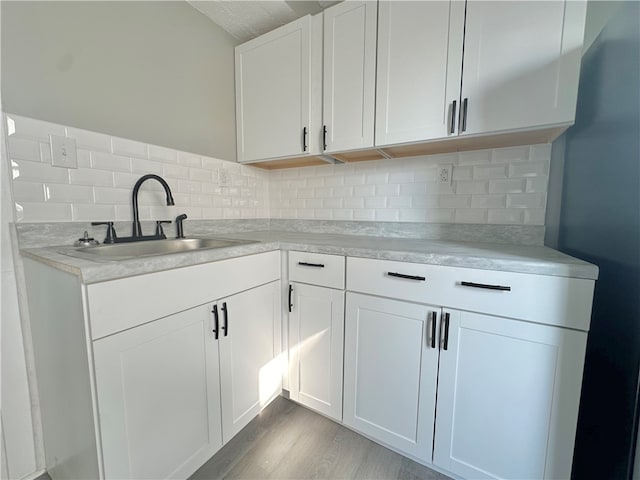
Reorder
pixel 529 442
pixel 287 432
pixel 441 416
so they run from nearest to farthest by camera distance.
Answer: pixel 529 442 → pixel 441 416 → pixel 287 432

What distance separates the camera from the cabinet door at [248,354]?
3.79 feet

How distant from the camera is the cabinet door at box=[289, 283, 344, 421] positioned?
129cm

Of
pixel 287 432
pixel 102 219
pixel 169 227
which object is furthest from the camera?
pixel 169 227

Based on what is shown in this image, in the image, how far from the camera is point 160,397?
0.92 m

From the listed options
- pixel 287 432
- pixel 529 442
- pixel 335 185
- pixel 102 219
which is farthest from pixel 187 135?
pixel 529 442

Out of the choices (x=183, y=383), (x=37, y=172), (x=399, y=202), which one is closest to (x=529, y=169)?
(x=399, y=202)

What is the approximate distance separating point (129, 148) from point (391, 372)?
1.61 metres

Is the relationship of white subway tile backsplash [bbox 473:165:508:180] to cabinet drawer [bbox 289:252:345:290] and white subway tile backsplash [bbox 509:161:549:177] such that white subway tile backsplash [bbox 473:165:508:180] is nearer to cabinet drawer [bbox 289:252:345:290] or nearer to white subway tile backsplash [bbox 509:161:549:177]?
white subway tile backsplash [bbox 509:161:549:177]

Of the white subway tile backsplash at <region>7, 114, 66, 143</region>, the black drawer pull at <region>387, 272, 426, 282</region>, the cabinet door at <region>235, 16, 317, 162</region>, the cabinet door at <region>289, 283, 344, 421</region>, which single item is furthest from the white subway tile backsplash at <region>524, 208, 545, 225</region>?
the white subway tile backsplash at <region>7, 114, 66, 143</region>

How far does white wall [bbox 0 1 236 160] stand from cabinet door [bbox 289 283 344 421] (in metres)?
1.14

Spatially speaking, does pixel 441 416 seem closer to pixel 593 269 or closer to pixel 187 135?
pixel 593 269

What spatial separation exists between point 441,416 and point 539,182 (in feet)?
3.81

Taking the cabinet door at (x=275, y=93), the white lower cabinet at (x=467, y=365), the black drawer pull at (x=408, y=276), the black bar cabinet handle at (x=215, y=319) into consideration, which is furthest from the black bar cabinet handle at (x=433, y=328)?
the cabinet door at (x=275, y=93)

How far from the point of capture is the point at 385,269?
113 cm
